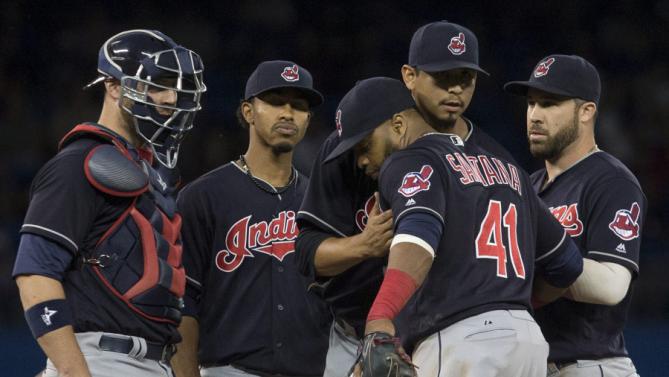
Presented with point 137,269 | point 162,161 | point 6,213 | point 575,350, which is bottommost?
point 6,213

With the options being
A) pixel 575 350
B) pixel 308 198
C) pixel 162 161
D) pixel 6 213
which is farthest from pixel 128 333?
pixel 6 213

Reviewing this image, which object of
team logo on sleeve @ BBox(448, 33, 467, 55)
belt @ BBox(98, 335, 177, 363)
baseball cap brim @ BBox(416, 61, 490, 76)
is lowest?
belt @ BBox(98, 335, 177, 363)

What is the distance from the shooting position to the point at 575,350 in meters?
4.37

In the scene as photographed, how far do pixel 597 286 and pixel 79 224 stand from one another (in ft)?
6.31

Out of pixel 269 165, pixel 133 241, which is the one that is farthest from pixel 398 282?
pixel 269 165

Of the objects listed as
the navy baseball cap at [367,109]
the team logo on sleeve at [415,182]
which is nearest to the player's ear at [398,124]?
the navy baseball cap at [367,109]

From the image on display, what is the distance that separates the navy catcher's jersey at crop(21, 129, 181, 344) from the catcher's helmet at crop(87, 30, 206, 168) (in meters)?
0.21

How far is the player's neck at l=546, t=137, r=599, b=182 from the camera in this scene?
4.68 m

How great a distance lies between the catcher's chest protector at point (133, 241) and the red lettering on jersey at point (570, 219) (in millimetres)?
1626

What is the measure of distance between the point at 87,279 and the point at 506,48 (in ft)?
25.8

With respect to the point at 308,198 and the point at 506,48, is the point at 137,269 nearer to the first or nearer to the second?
the point at 308,198

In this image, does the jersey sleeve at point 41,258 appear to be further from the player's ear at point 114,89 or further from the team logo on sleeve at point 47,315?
the player's ear at point 114,89

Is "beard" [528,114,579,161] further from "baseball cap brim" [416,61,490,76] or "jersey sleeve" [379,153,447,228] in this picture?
"jersey sleeve" [379,153,447,228]

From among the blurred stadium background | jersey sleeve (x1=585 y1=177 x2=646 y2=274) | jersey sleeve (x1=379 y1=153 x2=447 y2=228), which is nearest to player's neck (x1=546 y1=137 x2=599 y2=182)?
jersey sleeve (x1=585 y1=177 x2=646 y2=274)
